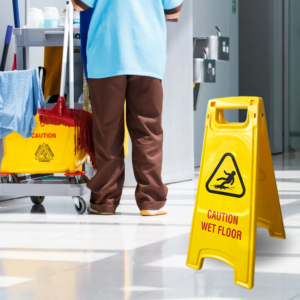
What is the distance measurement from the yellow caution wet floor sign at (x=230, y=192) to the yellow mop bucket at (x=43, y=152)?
116 centimetres

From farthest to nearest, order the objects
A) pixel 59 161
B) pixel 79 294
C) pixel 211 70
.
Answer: pixel 211 70
pixel 59 161
pixel 79 294

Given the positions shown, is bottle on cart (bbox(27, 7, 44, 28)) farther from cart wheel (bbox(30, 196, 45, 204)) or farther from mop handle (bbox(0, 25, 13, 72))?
cart wheel (bbox(30, 196, 45, 204))

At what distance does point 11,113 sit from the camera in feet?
8.62

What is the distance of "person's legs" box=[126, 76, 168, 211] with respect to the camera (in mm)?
2521

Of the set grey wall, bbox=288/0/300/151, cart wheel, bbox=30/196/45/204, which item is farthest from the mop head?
grey wall, bbox=288/0/300/151

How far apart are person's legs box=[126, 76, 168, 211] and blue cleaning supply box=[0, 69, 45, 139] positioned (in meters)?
0.46

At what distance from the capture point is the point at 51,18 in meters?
2.99

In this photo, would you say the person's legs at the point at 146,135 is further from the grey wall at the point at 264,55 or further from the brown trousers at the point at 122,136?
the grey wall at the point at 264,55

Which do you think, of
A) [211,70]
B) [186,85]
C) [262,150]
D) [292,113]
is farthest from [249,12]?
[262,150]

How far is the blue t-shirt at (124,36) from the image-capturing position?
8.04 ft

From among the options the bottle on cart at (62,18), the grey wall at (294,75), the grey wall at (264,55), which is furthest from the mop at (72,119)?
the grey wall at (294,75)

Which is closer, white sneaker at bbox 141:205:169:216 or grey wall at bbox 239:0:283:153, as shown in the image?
white sneaker at bbox 141:205:169:216

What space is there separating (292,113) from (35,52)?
531cm

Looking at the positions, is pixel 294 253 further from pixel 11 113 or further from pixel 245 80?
pixel 245 80
